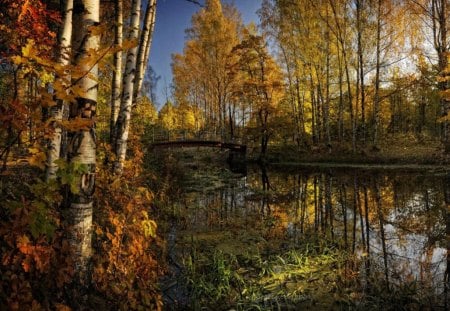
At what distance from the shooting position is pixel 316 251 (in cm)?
552

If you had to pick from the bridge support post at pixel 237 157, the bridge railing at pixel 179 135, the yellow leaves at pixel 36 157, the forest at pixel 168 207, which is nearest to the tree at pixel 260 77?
the bridge support post at pixel 237 157

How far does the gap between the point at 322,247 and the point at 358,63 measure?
17.7m

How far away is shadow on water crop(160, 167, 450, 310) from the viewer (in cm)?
396

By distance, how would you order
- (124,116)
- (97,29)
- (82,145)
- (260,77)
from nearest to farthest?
(97,29), (82,145), (124,116), (260,77)

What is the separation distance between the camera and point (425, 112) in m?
40.5

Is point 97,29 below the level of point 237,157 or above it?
above

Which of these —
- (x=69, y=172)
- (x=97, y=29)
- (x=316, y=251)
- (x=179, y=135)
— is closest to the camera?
(x=97, y=29)

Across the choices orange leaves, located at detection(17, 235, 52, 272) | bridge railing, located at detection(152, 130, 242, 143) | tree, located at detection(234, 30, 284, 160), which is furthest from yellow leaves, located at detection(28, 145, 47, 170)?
bridge railing, located at detection(152, 130, 242, 143)

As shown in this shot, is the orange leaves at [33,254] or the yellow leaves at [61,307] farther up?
the orange leaves at [33,254]

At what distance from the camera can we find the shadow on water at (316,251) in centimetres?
396

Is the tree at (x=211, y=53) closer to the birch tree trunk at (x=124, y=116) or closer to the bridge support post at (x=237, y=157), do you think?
the bridge support post at (x=237, y=157)

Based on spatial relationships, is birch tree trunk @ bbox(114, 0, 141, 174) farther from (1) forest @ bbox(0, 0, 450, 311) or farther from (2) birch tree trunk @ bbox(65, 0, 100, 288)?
(2) birch tree trunk @ bbox(65, 0, 100, 288)

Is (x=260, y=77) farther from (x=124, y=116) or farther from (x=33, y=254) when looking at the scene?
(x=33, y=254)

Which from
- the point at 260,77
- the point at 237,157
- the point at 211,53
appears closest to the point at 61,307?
the point at 260,77
